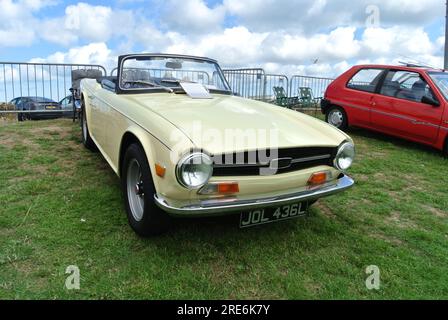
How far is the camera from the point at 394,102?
6770 mm

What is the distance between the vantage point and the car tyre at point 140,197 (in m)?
2.75

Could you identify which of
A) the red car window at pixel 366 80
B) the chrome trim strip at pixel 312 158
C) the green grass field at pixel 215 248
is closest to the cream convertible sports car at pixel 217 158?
the chrome trim strip at pixel 312 158

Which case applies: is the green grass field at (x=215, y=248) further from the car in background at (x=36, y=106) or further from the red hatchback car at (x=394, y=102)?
the car in background at (x=36, y=106)

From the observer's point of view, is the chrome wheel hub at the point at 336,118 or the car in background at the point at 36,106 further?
the car in background at the point at 36,106

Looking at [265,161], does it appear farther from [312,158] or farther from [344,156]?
[344,156]

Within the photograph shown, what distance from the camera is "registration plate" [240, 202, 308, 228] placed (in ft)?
9.07

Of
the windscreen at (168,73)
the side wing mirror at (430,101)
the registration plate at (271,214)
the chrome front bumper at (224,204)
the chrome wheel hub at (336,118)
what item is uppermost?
the windscreen at (168,73)

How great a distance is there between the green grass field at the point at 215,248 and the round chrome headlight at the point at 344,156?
66cm

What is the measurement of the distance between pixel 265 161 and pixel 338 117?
5.83m

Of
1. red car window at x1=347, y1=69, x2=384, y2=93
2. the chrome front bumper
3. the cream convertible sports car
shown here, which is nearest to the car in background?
the cream convertible sports car

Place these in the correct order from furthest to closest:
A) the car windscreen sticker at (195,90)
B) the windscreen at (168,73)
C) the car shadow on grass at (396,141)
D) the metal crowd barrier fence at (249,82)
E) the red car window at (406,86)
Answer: the metal crowd barrier fence at (249,82), the car shadow on grass at (396,141), the red car window at (406,86), the windscreen at (168,73), the car windscreen sticker at (195,90)

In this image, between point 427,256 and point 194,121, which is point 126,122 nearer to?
point 194,121

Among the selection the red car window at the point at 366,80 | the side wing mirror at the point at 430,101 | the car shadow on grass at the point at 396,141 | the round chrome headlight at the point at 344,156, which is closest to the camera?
the round chrome headlight at the point at 344,156
